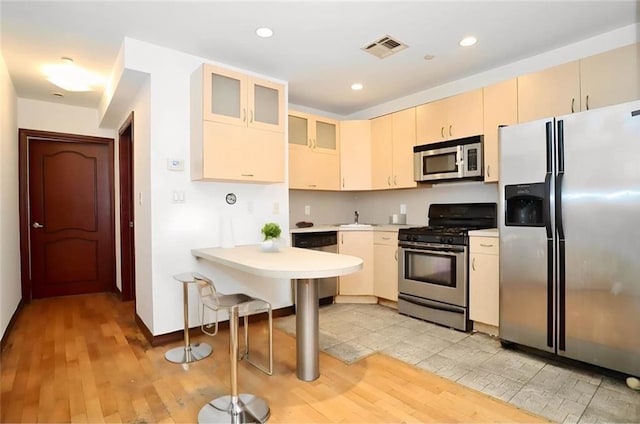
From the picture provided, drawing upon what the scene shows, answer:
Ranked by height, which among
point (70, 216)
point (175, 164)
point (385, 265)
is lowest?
point (385, 265)

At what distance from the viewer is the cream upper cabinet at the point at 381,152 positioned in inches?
165

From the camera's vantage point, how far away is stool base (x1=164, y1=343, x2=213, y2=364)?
8.48 feet

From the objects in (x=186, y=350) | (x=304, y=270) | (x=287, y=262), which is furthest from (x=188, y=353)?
(x=304, y=270)

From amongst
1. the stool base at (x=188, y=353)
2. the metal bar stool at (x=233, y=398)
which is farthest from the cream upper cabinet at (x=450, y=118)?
the stool base at (x=188, y=353)

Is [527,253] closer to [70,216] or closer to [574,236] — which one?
[574,236]

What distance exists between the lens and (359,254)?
409cm

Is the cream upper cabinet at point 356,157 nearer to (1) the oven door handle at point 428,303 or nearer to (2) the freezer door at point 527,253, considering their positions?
(1) the oven door handle at point 428,303

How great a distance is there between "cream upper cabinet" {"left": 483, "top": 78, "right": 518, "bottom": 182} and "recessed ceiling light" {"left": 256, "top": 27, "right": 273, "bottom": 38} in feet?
6.77

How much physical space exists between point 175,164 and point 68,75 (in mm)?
1532

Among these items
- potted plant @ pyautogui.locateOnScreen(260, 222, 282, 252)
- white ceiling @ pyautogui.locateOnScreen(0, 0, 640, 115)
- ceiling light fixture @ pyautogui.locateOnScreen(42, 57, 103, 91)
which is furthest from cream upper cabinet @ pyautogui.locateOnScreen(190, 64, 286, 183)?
ceiling light fixture @ pyautogui.locateOnScreen(42, 57, 103, 91)

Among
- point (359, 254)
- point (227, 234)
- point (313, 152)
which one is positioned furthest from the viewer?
point (313, 152)

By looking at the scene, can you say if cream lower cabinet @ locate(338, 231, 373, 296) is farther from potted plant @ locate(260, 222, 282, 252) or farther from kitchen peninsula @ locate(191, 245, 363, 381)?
kitchen peninsula @ locate(191, 245, 363, 381)

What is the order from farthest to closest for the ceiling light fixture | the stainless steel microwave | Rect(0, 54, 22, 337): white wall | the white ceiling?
the stainless steel microwave, the ceiling light fixture, Rect(0, 54, 22, 337): white wall, the white ceiling

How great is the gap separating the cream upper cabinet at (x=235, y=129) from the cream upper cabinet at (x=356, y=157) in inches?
53.3
